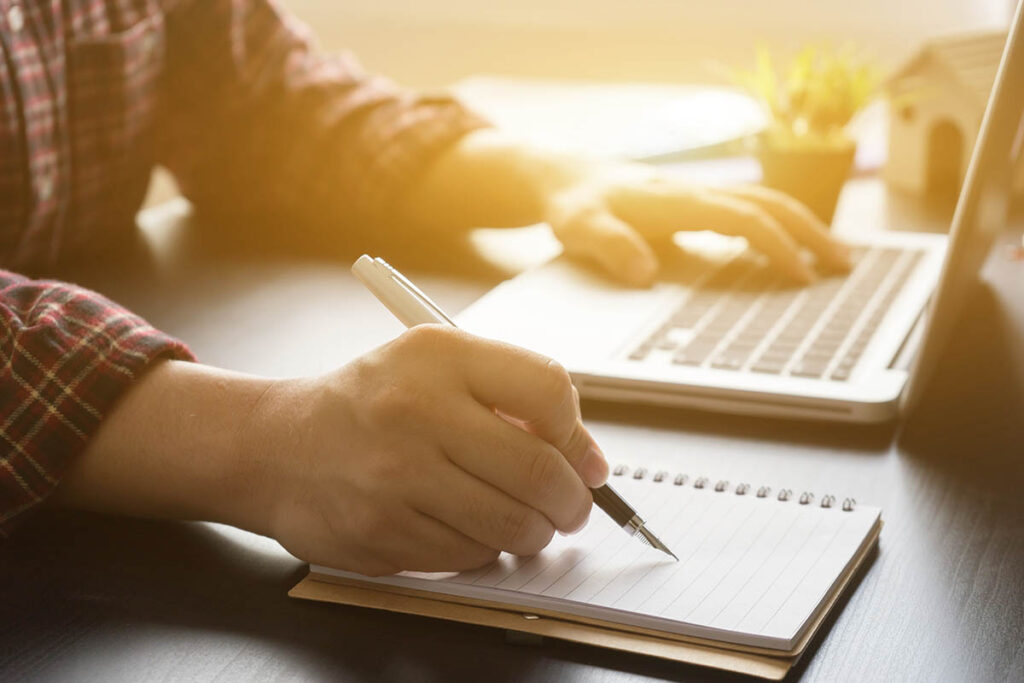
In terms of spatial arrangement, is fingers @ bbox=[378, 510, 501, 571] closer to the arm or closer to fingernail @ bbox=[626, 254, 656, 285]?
the arm

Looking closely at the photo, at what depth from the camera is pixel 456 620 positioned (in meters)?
0.51

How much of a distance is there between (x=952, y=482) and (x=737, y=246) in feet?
1.42

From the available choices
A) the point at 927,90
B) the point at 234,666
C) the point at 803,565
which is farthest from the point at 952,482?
the point at 927,90

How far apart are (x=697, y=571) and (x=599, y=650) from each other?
6 cm

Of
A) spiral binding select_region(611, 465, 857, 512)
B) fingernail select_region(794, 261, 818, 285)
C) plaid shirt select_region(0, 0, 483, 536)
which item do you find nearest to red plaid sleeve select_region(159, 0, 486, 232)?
plaid shirt select_region(0, 0, 483, 536)

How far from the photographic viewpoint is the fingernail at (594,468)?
539mm

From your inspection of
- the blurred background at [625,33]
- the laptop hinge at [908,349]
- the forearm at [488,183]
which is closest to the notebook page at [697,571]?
the laptop hinge at [908,349]

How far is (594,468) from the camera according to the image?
1.77 feet

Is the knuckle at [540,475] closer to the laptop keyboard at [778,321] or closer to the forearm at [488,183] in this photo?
the laptop keyboard at [778,321]

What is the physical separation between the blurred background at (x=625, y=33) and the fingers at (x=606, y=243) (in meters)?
1.18

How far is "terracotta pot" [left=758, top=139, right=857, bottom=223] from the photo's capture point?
110cm

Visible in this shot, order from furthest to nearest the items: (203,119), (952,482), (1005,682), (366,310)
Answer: (203,119)
(366,310)
(952,482)
(1005,682)

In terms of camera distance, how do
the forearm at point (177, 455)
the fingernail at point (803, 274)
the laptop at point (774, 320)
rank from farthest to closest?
the fingernail at point (803, 274), the laptop at point (774, 320), the forearm at point (177, 455)

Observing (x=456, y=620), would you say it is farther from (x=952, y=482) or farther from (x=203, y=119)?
(x=203, y=119)
